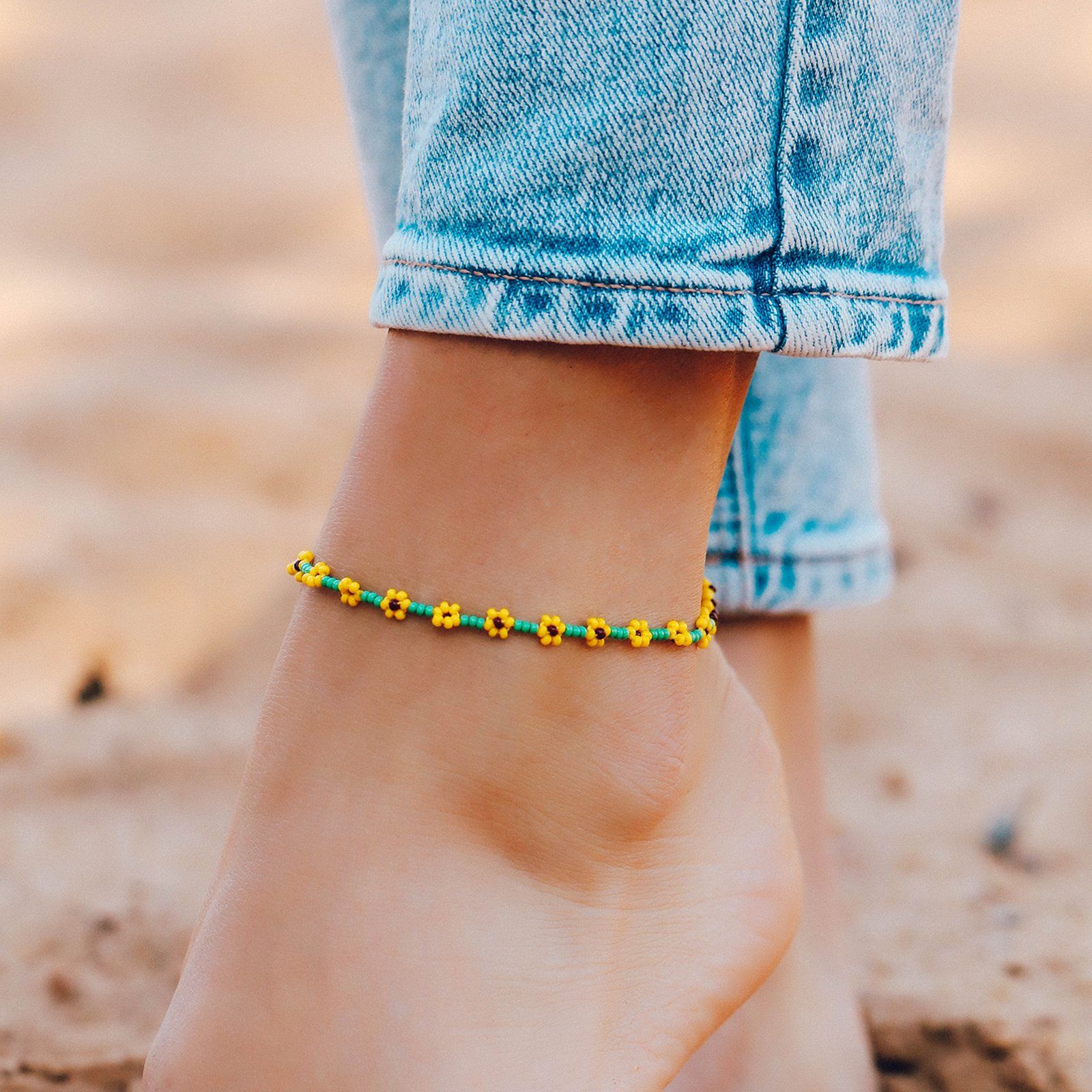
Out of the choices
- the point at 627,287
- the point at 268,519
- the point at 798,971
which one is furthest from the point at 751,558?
the point at 268,519

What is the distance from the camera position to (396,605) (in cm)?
55

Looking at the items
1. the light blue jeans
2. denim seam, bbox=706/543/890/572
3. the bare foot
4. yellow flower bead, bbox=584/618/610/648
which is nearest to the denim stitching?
the light blue jeans

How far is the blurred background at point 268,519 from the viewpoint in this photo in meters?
0.93

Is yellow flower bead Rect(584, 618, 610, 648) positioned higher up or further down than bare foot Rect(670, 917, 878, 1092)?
higher up

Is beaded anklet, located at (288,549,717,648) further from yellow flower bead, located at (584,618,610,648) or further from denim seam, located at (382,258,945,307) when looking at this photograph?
denim seam, located at (382,258,945,307)

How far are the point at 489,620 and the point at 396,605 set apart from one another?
0.16 ft

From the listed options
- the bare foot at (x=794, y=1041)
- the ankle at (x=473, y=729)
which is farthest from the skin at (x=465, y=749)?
the bare foot at (x=794, y=1041)

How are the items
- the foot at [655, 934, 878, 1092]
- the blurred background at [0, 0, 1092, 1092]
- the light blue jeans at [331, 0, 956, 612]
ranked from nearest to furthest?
the light blue jeans at [331, 0, 956, 612], the foot at [655, 934, 878, 1092], the blurred background at [0, 0, 1092, 1092]

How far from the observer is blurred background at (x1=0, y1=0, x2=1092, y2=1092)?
3.06 ft

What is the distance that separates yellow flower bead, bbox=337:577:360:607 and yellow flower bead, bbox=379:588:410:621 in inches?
0.6

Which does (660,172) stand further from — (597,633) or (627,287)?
(597,633)

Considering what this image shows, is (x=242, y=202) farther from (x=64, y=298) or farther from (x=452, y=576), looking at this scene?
(x=452, y=576)

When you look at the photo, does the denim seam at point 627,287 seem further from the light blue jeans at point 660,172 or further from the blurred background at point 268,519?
the blurred background at point 268,519

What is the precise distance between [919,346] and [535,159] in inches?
8.7
